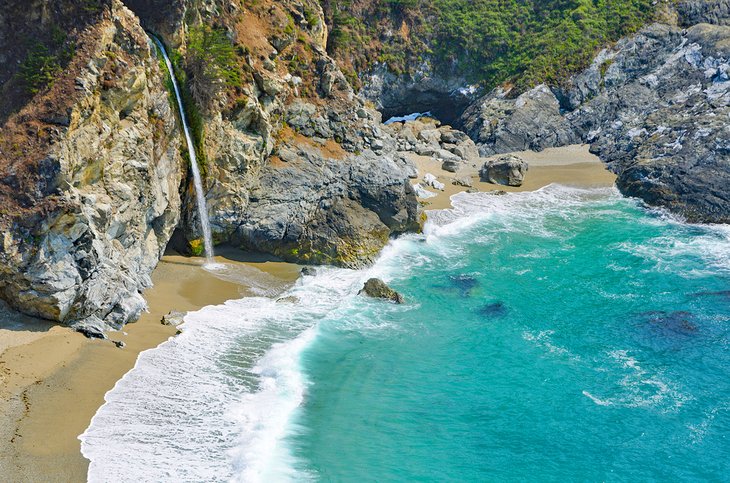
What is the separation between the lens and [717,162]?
137 feet

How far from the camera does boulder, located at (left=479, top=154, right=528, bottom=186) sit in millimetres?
46812

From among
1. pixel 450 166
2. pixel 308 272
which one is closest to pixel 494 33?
pixel 450 166

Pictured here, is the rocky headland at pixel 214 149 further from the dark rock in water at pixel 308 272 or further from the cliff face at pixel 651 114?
the dark rock in water at pixel 308 272

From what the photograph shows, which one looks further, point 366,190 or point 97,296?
point 366,190

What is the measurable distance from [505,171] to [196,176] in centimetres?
2564

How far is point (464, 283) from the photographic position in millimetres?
29781

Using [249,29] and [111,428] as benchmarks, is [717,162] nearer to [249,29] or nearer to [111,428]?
[249,29]

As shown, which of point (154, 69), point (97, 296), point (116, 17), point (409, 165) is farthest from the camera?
point (409, 165)

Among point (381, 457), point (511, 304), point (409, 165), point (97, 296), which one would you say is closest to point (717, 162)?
point (409, 165)

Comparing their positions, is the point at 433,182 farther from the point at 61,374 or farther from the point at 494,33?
the point at 61,374

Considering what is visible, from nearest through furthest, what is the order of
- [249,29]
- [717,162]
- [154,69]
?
[154,69], [249,29], [717,162]

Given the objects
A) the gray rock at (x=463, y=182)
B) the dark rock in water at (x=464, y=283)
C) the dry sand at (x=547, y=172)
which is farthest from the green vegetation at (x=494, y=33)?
the dark rock in water at (x=464, y=283)

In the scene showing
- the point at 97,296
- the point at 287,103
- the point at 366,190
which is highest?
the point at 287,103

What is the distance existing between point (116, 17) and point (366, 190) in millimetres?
14316
